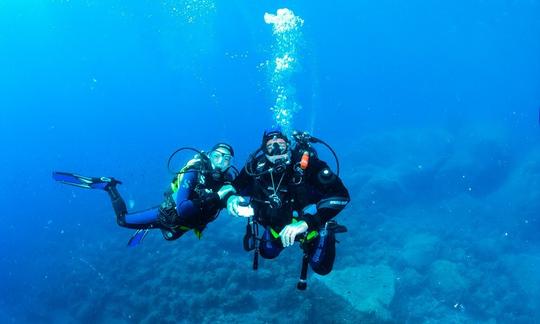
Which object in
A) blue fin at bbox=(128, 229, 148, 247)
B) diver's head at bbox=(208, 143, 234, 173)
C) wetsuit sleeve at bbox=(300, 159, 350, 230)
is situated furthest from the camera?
blue fin at bbox=(128, 229, 148, 247)

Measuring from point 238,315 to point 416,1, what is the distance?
131 meters

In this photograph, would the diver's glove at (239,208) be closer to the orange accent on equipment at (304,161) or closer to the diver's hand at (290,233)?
the diver's hand at (290,233)

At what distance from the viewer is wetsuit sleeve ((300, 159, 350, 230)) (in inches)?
168

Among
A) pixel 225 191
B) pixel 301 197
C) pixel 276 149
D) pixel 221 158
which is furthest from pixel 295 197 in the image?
pixel 221 158

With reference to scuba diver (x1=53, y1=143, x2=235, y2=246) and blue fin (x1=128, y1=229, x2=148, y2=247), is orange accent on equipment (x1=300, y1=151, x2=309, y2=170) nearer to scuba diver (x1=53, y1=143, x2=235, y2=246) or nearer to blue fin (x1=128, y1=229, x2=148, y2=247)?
scuba diver (x1=53, y1=143, x2=235, y2=246)

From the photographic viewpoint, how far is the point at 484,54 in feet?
296

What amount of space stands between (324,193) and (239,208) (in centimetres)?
104

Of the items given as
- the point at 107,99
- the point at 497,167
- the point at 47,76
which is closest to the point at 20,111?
the point at 47,76

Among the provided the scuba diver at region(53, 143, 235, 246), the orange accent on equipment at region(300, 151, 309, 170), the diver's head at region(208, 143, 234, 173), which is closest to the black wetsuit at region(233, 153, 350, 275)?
the orange accent on equipment at region(300, 151, 309, 170)

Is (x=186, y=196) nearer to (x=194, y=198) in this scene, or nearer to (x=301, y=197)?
(x=194, y=198)

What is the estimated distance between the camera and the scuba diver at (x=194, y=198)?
510 centimetres

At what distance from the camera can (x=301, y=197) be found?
457 centimetres

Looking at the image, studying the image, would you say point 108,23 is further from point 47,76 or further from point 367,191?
point 367,191

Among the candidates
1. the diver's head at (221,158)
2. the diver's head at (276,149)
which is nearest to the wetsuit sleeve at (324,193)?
the diver's head at (276,149)
